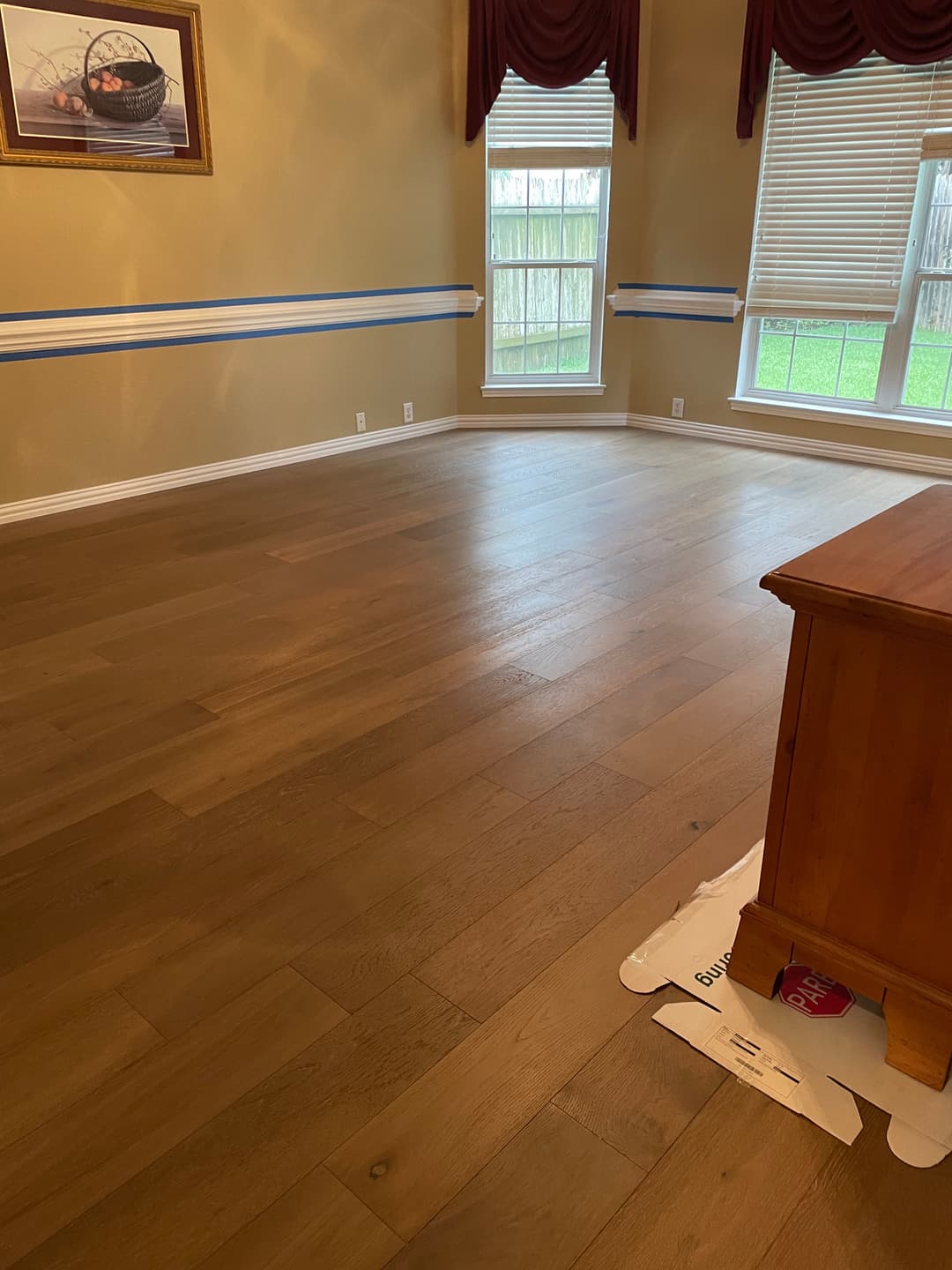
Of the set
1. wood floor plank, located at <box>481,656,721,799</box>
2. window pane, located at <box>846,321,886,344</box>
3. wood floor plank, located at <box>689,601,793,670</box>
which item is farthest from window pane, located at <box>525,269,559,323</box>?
wood floor plank, located at <box>481,656,721,799</box>

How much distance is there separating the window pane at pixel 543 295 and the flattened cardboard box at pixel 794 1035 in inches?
196

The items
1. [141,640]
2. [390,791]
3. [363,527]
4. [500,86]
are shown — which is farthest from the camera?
[500,86]

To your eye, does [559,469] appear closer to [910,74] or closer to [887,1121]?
[910,74]

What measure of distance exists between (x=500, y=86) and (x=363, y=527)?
3.05 meters

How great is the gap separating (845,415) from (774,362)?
0.59 meters

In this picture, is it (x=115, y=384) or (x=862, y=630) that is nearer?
(x=862, y=630)

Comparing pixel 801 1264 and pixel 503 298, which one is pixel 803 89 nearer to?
pixel 503 298

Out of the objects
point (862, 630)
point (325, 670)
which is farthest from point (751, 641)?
point (862, 630)

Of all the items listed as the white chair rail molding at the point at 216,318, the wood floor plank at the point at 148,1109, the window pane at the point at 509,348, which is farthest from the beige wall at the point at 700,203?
the wood floor plank at the point at 148,1109

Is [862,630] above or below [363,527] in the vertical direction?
above

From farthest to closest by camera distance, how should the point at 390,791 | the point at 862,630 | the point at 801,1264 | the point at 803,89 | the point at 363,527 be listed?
the point at 803,89 < the point at 363,527 < the point at 390,791 < the point at 862,630 < the point at 801,1264

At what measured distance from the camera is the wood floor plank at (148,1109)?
1.36 m

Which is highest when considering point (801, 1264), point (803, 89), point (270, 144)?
point (803, 89)

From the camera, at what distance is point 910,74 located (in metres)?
4.82
